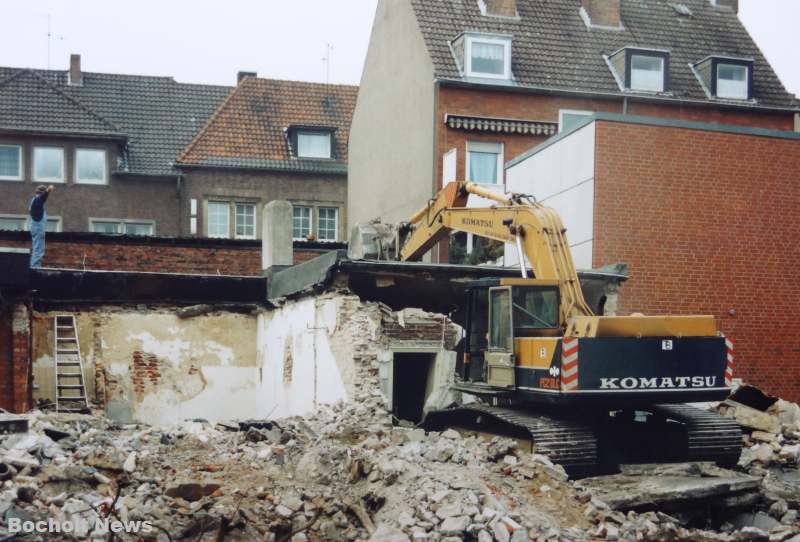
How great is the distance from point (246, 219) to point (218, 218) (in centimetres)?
98

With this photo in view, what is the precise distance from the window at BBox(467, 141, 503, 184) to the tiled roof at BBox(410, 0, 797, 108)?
1900 mm

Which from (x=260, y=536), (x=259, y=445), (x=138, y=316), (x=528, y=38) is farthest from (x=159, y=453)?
(x=528, y=38)

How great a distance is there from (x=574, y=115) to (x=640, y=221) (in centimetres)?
1067

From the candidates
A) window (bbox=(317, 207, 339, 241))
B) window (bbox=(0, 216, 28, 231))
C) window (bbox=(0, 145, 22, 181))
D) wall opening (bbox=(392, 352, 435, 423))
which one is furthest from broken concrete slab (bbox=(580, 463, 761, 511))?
window (bbox=(0, 145, 22, 181))

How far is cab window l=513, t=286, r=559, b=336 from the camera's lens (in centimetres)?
1492

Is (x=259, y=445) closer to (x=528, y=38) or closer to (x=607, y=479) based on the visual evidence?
(x=607, y=479)

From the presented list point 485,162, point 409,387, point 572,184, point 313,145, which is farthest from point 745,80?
point 409,387

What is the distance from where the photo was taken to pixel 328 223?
1581 inches

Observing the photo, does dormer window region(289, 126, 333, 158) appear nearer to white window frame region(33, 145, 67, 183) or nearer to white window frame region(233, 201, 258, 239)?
white window frame region(233, 201, 258, 239)

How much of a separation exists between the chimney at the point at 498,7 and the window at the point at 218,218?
1198 cm

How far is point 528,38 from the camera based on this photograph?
32.4m

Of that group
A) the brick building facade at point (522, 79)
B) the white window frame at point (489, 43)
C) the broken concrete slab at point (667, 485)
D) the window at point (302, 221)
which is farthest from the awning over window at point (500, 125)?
the broken concrete slab at point (667, 485)

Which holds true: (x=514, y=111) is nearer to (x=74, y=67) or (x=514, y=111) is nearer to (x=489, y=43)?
Answer: (x=489, y=43)

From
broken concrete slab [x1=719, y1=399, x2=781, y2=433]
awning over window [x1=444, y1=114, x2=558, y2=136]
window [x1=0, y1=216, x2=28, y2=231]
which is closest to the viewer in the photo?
broken concrete slab [x1=719, y1=399, x2=781, y2=433]
